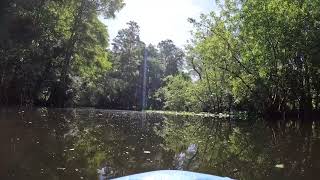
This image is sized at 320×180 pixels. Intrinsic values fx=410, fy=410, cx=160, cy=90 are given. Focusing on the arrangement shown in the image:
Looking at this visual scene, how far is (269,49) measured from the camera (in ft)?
80.0

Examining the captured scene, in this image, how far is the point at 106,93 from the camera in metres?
65.8

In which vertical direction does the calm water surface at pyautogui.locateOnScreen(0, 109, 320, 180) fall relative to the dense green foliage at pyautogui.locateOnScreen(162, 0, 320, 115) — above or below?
below

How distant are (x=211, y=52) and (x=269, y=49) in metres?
6.39

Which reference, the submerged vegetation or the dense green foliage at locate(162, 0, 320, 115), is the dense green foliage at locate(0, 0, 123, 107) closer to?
the submerged vegetation

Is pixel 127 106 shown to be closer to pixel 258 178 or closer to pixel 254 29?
pixel 254 29

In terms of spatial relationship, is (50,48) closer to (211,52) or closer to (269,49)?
(211,52)

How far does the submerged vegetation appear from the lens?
77.6 ft

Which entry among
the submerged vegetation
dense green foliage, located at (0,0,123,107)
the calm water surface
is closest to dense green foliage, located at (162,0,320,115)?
the submerged vegetation

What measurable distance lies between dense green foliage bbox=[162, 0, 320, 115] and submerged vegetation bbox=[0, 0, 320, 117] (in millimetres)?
57

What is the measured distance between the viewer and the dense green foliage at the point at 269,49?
2358 cm

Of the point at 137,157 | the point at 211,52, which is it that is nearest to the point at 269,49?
the point at 211,52

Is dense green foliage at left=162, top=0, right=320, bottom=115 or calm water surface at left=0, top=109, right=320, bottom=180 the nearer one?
calm water surface at left=0, top=109, right=320, bottom=180

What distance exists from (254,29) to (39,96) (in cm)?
1846

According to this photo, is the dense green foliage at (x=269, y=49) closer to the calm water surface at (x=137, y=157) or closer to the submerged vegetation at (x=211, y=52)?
the submerged vegetation at (x=211, y=52)
